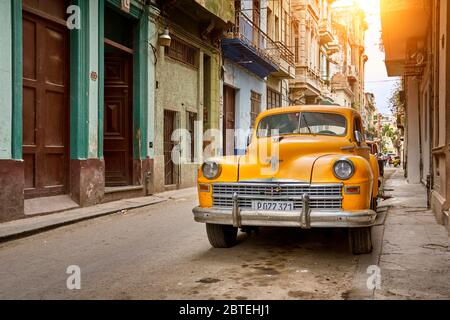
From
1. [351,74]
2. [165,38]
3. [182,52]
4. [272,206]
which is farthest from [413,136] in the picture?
[351,74]

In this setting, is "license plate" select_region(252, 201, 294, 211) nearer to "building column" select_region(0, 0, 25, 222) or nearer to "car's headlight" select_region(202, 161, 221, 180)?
"car's headlight" select_region(202, 161, 221, 180)

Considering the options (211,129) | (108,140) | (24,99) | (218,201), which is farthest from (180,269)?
(211,129)

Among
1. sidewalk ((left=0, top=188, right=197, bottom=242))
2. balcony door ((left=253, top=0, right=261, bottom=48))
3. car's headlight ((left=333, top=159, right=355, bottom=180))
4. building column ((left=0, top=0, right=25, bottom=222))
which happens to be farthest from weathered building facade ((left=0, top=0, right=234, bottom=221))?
car's headlight ((left=333, top=159, right=355, bottom=180))

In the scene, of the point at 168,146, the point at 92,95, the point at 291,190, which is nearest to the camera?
the point at 291,190

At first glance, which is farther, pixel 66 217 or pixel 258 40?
pixel 258 40

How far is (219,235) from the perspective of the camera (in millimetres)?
6012

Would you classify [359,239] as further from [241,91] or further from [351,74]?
[351,74]

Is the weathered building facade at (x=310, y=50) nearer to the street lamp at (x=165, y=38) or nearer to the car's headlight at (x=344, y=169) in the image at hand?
the street lamp at (x=165, y=38)

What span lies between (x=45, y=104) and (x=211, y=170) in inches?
201

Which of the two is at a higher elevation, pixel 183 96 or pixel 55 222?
pixel 183 96

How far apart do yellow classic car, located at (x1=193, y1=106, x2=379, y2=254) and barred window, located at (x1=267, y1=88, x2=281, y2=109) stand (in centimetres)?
1930

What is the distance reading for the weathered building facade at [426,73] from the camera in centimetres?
770
